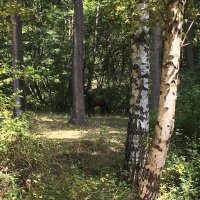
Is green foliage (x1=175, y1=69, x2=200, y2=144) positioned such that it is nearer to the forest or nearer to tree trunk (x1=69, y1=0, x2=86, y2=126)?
the forest

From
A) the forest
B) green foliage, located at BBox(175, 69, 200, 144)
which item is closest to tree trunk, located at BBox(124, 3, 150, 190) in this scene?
the forest

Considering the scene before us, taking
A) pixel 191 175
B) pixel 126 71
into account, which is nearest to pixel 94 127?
pixel 191 175

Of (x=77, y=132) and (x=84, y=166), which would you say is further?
(x=77, y=132)

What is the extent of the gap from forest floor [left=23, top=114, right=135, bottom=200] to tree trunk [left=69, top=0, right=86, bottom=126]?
47 cm

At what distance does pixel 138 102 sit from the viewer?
7.99 metres

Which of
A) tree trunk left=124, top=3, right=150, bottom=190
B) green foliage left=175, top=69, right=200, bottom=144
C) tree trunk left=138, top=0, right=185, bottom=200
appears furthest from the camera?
green foliage left=175, top=69, right=200, bottom=144

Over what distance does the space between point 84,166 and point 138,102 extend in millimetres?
2284

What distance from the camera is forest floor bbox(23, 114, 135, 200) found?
6.89 m

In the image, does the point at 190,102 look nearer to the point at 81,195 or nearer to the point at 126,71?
the point at 81,195

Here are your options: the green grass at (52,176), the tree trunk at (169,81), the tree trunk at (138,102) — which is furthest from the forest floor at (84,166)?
the tree trunk at (169,81)

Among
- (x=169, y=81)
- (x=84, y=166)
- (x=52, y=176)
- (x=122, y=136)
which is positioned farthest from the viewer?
(x=122, y=136)

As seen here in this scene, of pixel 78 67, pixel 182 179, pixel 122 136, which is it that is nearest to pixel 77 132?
pixel 122 136

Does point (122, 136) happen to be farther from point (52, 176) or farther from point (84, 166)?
point (52, 176)

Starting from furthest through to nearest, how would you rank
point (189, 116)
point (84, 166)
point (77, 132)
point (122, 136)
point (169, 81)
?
point (77, 132) < point (122, 136) < point (189, 116) < point (84, 166) < point (169, 81)
